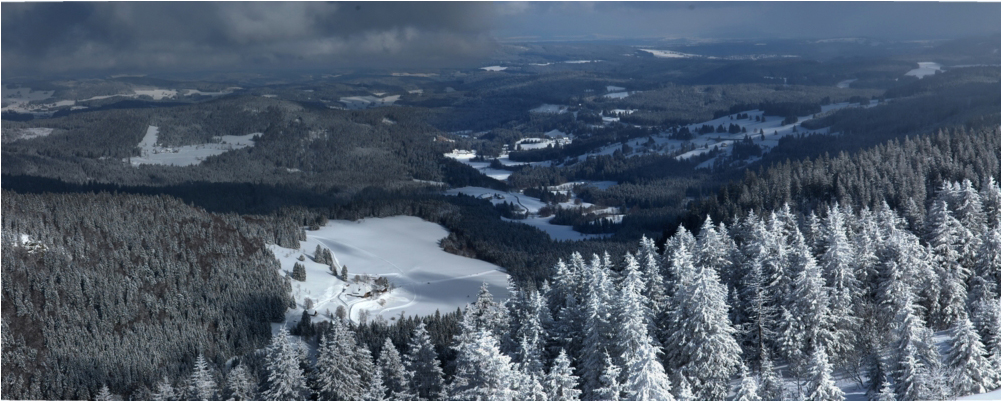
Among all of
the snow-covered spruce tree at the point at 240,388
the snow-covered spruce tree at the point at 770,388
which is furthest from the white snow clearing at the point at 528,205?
the snow-covered spruce tree at the point at 770,388

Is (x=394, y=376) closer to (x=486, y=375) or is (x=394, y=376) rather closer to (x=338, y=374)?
(x=338, y=374)

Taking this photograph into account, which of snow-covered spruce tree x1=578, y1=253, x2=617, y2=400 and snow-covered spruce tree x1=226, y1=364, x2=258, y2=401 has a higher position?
snow-covered spruce tree x1=578, y1=253, x2=617, y2=400

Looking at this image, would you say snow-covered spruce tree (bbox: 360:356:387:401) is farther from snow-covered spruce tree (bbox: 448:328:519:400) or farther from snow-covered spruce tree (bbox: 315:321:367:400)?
snow-covered spruce tree (bbox: 448:328:519:400)

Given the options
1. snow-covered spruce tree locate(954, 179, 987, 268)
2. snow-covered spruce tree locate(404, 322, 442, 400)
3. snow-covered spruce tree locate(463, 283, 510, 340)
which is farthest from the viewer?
snow-covered spruce tree locate(954, 179, 987, 268)

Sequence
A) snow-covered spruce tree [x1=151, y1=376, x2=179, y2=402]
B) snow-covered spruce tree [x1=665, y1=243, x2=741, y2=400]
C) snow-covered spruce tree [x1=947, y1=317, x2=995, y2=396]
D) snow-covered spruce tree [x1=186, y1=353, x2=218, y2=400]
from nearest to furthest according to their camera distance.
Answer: snow-covered spruce tree [x1=947, y1=317, x2=995, y2=396], snow-covered spruce tree [x1=665, y1=243, x2=741, y2=400], snow-covered spruce tree [x1=186, y1=353, x2=218, y2=400], snow-covered spruce tree [x1=151, y1=376, x2=179, y2=402]

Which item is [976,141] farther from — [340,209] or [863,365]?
[340,209]

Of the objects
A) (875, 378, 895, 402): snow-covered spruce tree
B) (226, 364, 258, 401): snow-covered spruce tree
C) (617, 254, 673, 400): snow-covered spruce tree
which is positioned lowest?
(226, 364, 258, 401): snow-covered spruce tree

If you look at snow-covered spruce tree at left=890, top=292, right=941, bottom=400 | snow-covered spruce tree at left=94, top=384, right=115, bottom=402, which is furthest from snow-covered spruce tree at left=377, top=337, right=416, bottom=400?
snow-covered spruce tree at left=890, top=292, right=941, bottom=400

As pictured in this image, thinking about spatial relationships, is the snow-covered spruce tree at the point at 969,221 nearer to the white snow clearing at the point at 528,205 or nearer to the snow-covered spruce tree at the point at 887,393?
the snow-covered spruce tree at the point at 887,393
